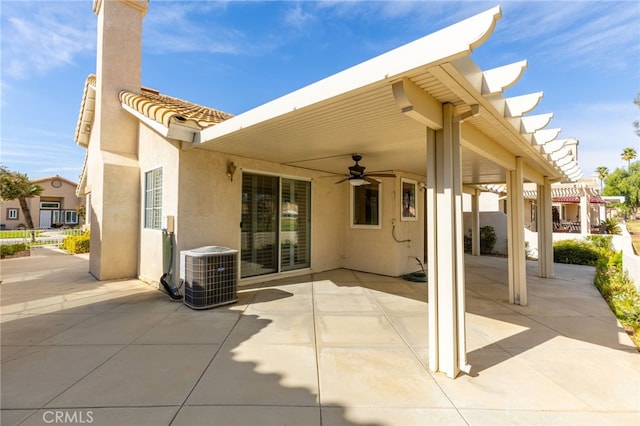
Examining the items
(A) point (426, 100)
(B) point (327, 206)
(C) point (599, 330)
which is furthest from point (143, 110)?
(C) point (599, 330)

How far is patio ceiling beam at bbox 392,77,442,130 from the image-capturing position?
227cm

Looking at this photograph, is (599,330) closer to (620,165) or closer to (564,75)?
(564,75)

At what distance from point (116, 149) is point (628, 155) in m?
57.5

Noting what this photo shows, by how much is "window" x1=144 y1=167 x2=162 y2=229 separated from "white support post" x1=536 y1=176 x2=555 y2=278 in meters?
9.52

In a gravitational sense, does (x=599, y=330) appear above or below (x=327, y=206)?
below

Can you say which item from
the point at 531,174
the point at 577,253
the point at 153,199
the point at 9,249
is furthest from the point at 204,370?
the point at 9,249

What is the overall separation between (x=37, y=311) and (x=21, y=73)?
5.60 meters

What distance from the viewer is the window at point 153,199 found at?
5745 millimetres

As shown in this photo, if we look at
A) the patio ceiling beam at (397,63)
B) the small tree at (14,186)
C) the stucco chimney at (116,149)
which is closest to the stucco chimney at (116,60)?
the stucco chimney at (116,149)

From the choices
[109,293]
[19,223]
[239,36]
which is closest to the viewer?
[109,293]

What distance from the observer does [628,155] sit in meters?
37.9

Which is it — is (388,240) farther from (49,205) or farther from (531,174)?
(49,205)

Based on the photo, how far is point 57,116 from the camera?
31.1ft

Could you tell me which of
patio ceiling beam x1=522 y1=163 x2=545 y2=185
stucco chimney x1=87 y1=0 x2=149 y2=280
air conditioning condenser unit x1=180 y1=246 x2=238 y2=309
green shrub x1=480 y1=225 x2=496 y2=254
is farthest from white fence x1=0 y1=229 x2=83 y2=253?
green shrub x1=480 y1=225 x2=496 y2=254
